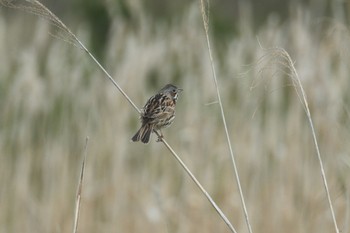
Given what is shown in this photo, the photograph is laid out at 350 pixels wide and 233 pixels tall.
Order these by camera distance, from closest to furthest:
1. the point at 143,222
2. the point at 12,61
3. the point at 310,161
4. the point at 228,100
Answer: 1. the point at 143,222
2. the point at 310,161
3. the point at 228,100
4. the point at 12,61

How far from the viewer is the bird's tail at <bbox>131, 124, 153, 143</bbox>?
335 centimetres

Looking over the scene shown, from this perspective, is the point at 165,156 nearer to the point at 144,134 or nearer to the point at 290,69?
the point at 144,134

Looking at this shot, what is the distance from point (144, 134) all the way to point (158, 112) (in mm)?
191

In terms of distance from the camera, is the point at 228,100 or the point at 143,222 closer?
the point at 143,222

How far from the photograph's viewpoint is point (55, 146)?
5.58 metres

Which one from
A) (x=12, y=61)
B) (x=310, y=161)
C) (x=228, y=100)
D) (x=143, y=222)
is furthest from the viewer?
(x=12, y=61)

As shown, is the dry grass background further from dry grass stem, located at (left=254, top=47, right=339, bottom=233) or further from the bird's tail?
dry grass stem, located at (left=254, top=47, right=339, bottom=233)

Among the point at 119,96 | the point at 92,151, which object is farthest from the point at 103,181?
the point at 119,96

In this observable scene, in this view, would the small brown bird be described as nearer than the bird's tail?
No

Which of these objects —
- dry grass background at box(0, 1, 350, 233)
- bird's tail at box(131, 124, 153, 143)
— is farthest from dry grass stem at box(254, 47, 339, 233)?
dry grass background at box(0, 1, 350, 233)

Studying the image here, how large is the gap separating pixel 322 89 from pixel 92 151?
5.15 ft

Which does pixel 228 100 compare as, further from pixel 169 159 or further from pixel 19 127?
pixel 19 127

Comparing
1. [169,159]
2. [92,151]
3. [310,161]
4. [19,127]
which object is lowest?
[310,161]

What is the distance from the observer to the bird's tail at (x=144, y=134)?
3355 mm
